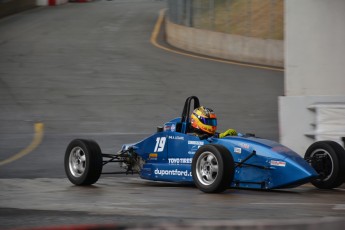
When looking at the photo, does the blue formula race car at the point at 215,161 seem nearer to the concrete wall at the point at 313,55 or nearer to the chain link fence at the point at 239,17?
the concrete wall at the point at 313,55

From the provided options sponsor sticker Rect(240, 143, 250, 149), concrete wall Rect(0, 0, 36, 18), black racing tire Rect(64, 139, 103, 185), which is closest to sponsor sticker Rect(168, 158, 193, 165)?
sponsor sticker Rect(240, 143, 250, 149)

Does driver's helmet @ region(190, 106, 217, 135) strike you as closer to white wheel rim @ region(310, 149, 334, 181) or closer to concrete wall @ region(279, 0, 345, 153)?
white wheel rim @ region(310, 149, 334, 181)

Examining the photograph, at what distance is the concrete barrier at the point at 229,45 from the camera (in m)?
32.3

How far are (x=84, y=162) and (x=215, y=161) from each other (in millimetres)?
2514

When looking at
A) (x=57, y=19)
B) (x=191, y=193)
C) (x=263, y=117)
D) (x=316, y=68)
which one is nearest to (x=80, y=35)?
(x=57, y=19)

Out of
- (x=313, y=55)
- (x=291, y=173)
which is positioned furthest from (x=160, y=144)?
(x=313, y=55)

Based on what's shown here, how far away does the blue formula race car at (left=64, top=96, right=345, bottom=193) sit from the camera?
12047 mm

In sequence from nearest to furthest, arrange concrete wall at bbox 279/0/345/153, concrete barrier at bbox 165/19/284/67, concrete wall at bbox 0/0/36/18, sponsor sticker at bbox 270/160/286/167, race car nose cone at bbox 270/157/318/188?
race car nose cone at bbox 270/157/318/188 < sponsor sticker at bbox 270/160/286/167 < concrete wall at bbox 279/0/345/153 < concrete barrier at bbox 165/19/284/67 < concrete wall at bbox 0/0/36/18

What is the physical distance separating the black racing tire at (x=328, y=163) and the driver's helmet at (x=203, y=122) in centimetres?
150

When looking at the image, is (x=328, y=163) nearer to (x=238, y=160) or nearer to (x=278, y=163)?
(x=278, y=163)

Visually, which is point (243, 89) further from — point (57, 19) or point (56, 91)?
point (57, 19)

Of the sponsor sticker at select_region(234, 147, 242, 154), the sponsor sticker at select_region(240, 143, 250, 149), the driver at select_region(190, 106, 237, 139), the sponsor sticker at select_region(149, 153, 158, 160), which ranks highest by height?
the driver at select_region(190, 106, 237, 139)

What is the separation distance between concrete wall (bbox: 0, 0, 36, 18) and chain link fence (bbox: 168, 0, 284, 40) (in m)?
11.7

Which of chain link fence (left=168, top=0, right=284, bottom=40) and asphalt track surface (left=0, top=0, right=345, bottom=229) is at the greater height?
chain link fence (left=168, top=0, right=284, bottom=40)
